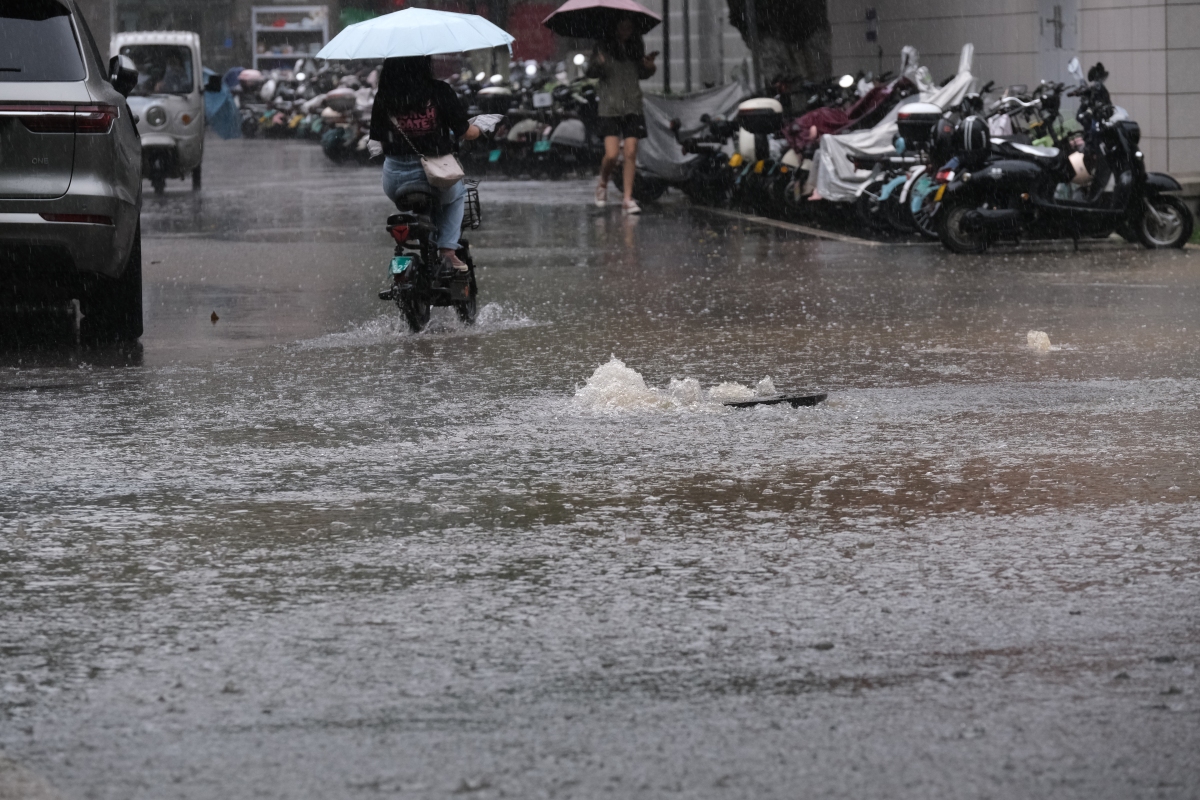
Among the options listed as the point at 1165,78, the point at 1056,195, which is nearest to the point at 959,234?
the point at 1056,195

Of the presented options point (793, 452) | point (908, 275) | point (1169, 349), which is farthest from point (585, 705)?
A: point (908, 275)

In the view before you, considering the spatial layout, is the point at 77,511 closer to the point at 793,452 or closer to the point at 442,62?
the point at 793,452

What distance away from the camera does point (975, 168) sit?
625 inches

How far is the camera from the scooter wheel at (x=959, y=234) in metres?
16.0

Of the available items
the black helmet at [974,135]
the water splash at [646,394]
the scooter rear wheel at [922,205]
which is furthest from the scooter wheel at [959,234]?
the water splash at [646,394]

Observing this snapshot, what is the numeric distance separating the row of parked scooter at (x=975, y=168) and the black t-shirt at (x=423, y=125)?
18.6 feet

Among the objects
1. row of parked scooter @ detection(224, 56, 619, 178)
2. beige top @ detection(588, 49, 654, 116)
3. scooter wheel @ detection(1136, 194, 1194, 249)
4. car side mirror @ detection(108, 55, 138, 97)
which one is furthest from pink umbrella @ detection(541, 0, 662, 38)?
car side mirror @ detection(108, 55, 138, 97)

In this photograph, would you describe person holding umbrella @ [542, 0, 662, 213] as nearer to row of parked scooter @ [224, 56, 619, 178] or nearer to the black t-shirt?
row of parked scooter @ [224, 56, 619, 178]

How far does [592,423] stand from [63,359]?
3.42 meters

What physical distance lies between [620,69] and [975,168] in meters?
6.10

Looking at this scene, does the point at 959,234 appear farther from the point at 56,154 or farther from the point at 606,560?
the point at 606,560

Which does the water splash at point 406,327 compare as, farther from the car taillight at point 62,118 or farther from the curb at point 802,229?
the curb at point 802,229

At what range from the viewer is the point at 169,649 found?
4.89 m

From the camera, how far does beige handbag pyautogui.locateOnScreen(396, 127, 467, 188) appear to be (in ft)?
37.1
